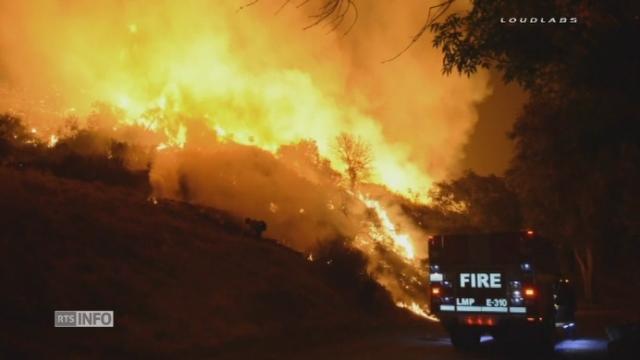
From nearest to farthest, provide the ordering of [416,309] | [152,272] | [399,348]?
[399,348]
[152,272]
[416,309]

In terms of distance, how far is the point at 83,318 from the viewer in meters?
14.6

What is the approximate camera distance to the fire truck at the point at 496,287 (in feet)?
48.3

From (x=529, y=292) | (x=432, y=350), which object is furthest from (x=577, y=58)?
(x=432, y=350)

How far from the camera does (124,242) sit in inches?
786

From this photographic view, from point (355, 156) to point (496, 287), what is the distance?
30.0 meters

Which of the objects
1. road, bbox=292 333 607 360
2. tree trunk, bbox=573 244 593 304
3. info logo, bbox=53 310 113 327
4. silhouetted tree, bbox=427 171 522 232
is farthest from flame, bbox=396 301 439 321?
silhouetted tree, bbox=427 171 522 232

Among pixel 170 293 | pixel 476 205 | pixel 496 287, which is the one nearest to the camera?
pixel 496 287

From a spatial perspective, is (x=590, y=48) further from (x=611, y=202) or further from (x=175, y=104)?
(x=175, y=104)

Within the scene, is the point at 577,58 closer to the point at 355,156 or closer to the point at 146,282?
the point at 146,282

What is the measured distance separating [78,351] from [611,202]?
56.1 feet

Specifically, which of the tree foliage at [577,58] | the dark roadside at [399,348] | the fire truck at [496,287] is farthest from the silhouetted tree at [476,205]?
the tree foliage at [577,58]

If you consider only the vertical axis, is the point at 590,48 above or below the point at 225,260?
above

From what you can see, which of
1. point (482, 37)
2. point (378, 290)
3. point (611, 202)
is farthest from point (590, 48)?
point (378, 290)

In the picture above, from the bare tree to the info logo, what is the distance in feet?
97.0
